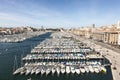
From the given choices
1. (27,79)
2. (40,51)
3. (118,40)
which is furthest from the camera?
(118,40)

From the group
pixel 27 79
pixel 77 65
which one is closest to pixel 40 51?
pixel 77 65

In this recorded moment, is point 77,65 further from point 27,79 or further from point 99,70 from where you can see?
point 27,79

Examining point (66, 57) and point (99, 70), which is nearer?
point (99, 70)

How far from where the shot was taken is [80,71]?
47.8m

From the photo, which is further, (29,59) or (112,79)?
(29,59)

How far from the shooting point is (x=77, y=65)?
5188cm

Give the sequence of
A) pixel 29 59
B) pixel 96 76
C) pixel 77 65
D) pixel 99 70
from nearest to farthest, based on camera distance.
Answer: pixel 96 76
pixel 99 70
pixel 77 65
pixel 29 59

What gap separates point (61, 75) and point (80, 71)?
588 cm

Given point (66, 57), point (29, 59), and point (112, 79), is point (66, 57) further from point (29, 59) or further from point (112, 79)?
point (112, 79)

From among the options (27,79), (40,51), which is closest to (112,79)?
(27,79)

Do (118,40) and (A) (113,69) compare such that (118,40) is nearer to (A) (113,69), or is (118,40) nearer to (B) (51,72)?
(A) (113,69)

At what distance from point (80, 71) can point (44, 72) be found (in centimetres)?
1031

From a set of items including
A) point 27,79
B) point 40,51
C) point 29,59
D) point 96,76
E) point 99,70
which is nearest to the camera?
point 27,79

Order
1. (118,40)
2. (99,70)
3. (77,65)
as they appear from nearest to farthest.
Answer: (99,70)
(77,65)
(118,40)
